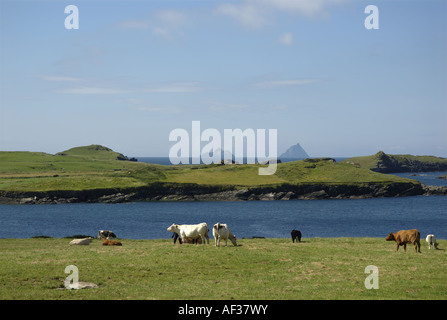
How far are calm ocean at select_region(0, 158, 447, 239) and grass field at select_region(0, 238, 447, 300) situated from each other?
61027 millimetres

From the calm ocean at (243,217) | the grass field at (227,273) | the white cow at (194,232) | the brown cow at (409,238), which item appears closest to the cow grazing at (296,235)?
the grass field at (227,273)

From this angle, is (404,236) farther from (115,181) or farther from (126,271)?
(115,181)

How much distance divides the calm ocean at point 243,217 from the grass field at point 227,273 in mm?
61027

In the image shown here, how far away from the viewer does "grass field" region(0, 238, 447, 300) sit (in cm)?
2459

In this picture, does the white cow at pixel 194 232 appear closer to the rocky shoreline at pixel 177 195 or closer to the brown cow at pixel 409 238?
the brown cow at pixel 409 238

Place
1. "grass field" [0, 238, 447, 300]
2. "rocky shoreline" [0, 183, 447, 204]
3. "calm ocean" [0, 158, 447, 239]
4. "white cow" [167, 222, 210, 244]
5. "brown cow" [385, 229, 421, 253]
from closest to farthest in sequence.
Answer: "grass field" [0, 238, 447, 300] → "brown cow" [385, 229, 421, 253] → "white cow" [167, 222, 210, 244] → "calm ocean" [0, 158, 447, 239] → "rocky shoreline" [0, 183, 447, 204]

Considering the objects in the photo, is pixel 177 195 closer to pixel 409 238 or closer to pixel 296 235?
pixel 296 235

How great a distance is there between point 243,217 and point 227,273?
361 feet

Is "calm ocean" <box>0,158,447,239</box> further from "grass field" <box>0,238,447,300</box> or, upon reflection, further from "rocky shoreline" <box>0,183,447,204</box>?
"grass field" <box>0,238,447,300</box>

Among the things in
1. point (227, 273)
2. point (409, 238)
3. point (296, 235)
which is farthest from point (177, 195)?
point (227, 273)

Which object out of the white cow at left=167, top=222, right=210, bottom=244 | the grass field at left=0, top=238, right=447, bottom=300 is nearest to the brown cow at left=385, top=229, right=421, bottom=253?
the grass field at left=0, top=238, right=447, bottom=300

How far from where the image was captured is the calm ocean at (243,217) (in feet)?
357

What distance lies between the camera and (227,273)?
30219 mm
